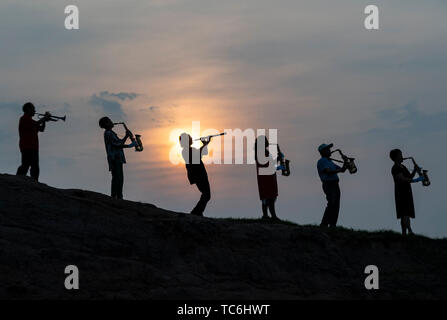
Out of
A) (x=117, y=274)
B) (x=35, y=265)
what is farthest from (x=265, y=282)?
(x=35, y=265)

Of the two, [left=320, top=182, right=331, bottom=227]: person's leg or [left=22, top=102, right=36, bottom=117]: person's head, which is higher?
[left=22, top=102, right=36, bottom=117]: person's head

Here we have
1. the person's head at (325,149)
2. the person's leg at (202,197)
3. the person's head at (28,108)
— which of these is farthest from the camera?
the person's leg at (202,197)

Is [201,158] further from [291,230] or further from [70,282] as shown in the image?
[70,282]

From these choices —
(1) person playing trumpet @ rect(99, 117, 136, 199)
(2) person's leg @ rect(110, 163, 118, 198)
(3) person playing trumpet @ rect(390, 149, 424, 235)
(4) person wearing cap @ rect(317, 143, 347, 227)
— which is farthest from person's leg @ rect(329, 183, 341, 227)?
(2) person's leg @ rect(110, 163, 118, 198)

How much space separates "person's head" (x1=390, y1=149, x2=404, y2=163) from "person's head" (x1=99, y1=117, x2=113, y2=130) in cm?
662

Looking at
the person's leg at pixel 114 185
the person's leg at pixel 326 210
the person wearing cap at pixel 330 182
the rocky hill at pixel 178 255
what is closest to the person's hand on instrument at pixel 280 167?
the person wearing cap at pixel 330 182

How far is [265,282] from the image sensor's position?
52.0 feet

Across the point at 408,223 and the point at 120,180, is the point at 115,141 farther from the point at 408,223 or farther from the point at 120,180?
the point at 408,223

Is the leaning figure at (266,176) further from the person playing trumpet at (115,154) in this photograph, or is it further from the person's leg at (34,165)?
the person's leg at (34,165)

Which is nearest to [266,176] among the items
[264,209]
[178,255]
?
[264,209]

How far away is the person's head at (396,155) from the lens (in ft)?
62.6

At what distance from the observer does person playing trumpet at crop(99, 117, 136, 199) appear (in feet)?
61.9

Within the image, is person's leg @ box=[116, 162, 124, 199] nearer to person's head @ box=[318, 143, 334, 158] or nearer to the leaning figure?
the leaning figure
